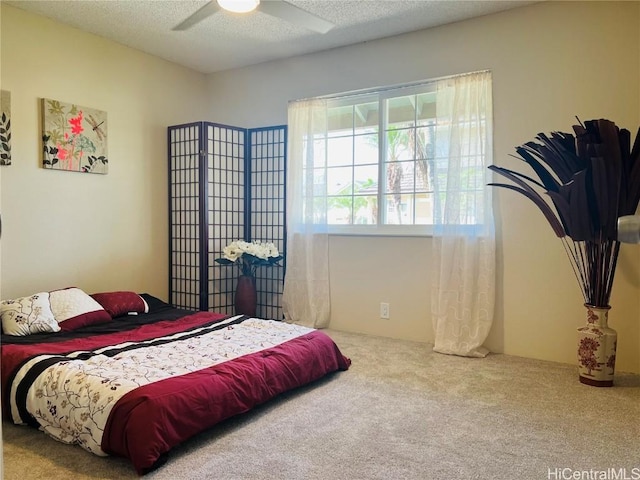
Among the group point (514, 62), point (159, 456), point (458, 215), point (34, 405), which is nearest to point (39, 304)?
point (34, 405)

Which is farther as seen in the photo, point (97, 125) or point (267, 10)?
point (97, 125)

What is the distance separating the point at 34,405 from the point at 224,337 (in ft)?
3.53

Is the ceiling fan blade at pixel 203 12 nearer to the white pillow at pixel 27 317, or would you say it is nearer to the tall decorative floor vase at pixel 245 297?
the white pillow at pixel 27 317

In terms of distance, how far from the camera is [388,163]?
4121 millimetres

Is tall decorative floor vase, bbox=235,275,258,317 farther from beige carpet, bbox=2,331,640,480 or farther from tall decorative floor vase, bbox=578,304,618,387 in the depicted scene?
tall decorative floor vase, bbox=578,304,618,387

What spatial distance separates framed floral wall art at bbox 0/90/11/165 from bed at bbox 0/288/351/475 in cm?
105

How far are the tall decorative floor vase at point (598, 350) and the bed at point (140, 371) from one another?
149 centimetres

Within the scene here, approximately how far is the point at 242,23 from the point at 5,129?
1.93 meters

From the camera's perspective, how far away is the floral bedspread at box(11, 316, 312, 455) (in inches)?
82.0

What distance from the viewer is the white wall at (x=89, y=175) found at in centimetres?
354

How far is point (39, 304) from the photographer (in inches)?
124

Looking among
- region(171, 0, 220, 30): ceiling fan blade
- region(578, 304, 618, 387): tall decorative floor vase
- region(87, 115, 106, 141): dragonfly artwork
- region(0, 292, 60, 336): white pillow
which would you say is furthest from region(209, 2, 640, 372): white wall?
region(0, 292, 60, 336): white pillow

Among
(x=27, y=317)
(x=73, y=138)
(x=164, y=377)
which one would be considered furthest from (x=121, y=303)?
(x=164, y=377)

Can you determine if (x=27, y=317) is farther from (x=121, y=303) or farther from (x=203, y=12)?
(x=203, y=12)
